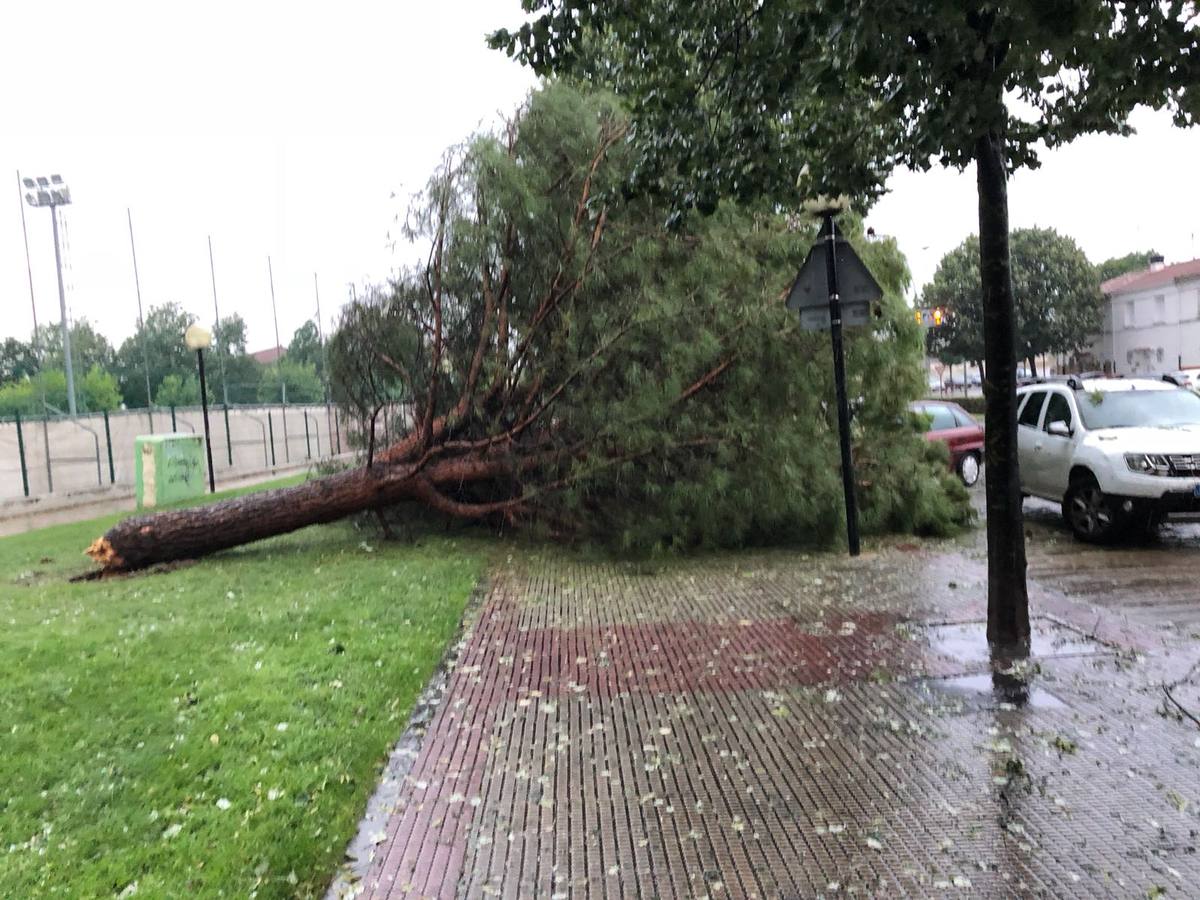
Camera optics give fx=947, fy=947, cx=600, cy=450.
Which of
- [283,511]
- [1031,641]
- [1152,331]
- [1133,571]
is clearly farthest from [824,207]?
[1152,331]

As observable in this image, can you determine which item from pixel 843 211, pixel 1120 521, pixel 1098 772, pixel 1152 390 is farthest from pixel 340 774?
pixel 1152 390

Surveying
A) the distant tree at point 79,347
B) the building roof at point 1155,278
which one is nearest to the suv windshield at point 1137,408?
the distant tree at point 79,347

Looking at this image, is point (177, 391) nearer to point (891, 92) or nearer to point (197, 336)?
point (197, 336)

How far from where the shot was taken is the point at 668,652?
602 centimetres

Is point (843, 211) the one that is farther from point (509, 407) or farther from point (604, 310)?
point (509, 407)

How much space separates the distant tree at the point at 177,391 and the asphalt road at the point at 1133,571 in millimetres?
33715

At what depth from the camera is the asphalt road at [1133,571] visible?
6598 mm

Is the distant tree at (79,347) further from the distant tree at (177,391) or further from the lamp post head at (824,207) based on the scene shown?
the lamp post head at (824,207)

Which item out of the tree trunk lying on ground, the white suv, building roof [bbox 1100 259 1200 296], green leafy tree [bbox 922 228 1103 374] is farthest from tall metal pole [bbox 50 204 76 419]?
building roof [bbox 1100 259 1200 296]

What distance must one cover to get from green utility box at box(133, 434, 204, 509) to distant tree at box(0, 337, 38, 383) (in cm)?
3546

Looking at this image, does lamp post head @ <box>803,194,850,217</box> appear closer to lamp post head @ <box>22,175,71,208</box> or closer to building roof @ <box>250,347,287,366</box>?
lamp post head @ <box>22,175,71,208</box>

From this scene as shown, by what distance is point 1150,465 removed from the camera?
8.93 m

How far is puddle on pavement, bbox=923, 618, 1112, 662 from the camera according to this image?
557cm

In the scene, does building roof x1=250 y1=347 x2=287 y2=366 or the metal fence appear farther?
building roof x1=250 y1=347 x2=287 y2=366
